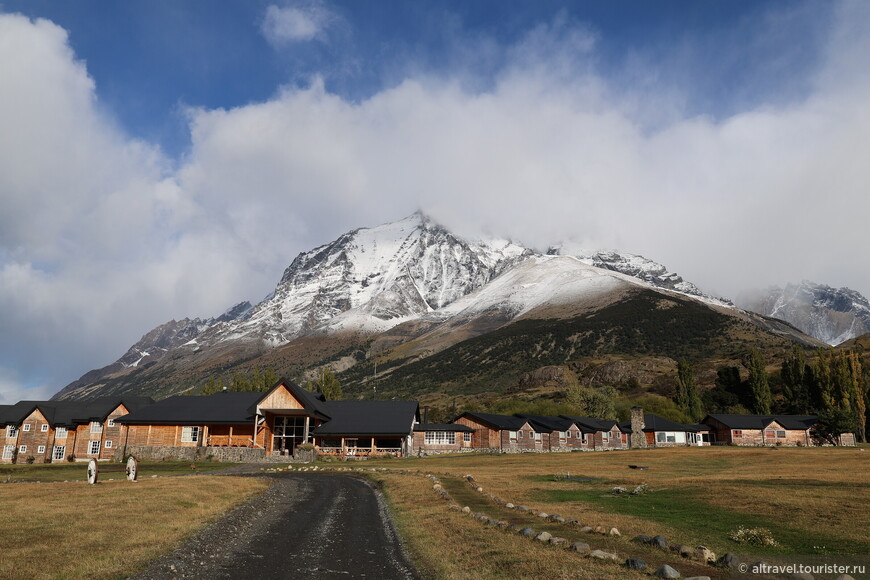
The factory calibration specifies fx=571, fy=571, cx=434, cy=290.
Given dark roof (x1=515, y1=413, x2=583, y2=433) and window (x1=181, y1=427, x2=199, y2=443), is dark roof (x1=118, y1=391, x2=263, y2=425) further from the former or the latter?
dark roof (x1=515, y1=413, x2=583, y2=433)

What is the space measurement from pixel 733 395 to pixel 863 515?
152 m

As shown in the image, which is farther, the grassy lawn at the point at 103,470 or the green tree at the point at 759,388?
the green tree at the point at 759,388

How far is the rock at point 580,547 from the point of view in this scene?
16078 mm

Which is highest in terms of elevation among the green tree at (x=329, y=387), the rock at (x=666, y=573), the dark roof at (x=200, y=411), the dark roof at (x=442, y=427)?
the green tree at (x=329, y=387)

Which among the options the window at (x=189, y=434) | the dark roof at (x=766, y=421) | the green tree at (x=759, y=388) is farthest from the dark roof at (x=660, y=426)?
the window at (x=189, y=434)

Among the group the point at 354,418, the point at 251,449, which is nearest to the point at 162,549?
the point at 251,449

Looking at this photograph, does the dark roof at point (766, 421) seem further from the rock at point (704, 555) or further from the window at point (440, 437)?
the rock at point (704, 555)

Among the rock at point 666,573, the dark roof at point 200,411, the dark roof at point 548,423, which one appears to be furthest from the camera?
the dark roof at point 548,423

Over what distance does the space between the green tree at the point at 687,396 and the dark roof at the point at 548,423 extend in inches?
1991

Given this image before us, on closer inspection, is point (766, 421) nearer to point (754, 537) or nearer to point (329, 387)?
point (329, 387)

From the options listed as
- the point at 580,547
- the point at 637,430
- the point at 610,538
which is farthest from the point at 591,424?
the point at 580,547

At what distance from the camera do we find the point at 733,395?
158625mm

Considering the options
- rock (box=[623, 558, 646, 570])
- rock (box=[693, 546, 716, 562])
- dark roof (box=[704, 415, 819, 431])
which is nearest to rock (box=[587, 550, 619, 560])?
rock (box=[623, 558, 646, 570])

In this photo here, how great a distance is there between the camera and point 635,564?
46.9 ft
